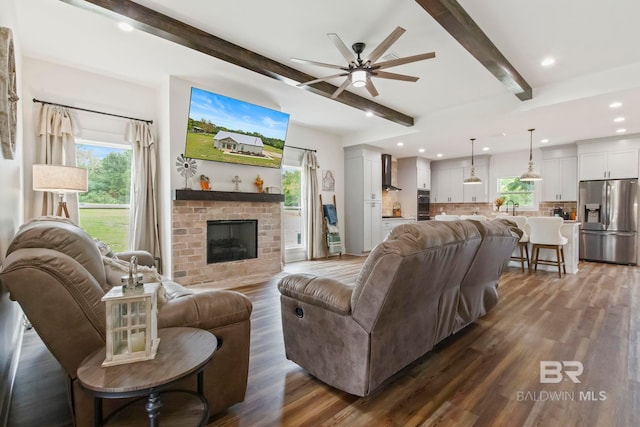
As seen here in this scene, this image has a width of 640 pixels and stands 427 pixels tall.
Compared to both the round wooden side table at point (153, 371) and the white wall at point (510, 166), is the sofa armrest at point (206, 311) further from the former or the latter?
the white wall at point (510, 166)

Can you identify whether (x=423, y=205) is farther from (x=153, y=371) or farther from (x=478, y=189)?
(x=153, y=371)

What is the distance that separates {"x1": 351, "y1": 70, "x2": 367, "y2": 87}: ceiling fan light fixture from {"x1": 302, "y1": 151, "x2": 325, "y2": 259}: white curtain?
330cm

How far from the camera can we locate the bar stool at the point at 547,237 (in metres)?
4.96

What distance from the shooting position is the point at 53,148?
12.2ft

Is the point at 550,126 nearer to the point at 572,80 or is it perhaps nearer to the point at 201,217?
the point at 572,80

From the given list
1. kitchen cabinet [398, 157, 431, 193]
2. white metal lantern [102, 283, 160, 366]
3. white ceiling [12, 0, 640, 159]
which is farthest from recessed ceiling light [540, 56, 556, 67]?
kitchen cabinet [398, 157, 431, 193]

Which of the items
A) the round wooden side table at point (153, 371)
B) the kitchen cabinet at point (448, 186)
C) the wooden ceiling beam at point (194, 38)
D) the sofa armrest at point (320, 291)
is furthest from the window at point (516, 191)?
the round wooden side table at point (153, 371)

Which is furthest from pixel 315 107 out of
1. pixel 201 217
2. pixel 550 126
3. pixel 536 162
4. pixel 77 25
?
pixel 536 162

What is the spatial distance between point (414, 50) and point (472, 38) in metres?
0.68

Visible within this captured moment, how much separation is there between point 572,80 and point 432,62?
81.8 inches

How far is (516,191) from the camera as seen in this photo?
805cm

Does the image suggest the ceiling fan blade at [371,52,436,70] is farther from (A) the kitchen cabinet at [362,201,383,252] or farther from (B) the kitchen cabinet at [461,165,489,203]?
(B) the kitchen cabinet at [461,165,489,203]

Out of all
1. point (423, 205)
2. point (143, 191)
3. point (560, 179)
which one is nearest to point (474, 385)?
point (143, 191)

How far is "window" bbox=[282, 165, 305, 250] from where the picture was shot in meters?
6.52
